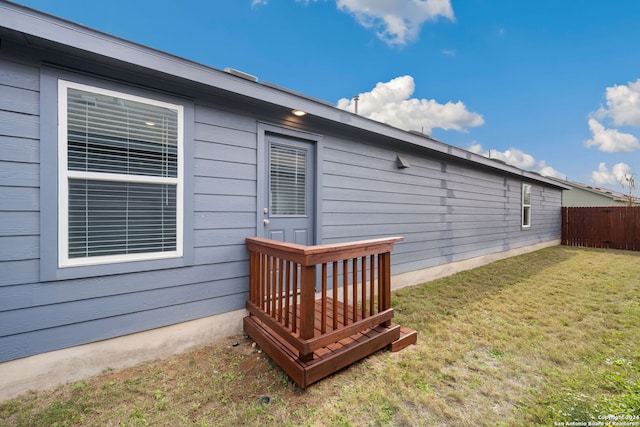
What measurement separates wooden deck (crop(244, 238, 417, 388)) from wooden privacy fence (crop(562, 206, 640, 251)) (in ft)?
39.0

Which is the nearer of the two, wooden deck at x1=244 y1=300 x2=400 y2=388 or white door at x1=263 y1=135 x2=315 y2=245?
wooden deck at x1=244 y1=300 x2=400 y2=388

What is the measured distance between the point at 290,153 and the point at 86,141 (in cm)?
190

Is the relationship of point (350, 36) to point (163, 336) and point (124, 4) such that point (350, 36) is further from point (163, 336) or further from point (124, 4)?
point (163, 336)

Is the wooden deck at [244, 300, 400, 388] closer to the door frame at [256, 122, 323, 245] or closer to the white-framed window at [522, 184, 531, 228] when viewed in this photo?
the door frame at [256, 122, 323, 245]

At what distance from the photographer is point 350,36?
758cm

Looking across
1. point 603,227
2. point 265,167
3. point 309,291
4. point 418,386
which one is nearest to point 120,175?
point 265,167

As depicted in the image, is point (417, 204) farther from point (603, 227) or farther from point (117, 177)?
point (603, 227)

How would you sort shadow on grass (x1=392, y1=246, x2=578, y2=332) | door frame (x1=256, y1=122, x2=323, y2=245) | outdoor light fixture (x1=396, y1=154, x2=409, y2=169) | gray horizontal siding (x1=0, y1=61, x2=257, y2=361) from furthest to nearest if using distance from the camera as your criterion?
outdoor light fixture (x1=396, y1=154, x2=409, y2=169), shadow on grass (x1=392, y1=246, x2=578, y2=332), door frame (x1=256, y1=122, x2=323, y2=245), gray horizontal siding (x1=0, y1=61, x2=257, y2=361)

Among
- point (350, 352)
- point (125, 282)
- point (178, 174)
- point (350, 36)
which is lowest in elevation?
point (350, 352)

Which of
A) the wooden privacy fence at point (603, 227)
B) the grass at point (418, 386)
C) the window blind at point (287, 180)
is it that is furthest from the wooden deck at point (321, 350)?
the wooden privacy fence at point (603, 227)

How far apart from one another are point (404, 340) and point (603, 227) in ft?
39.8

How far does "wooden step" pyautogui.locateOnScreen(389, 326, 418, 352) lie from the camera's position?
241cm

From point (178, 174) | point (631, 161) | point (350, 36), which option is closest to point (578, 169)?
point (631, 161)

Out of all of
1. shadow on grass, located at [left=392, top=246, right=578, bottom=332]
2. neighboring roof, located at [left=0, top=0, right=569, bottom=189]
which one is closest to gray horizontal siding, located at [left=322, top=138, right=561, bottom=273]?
shadow on grass, located at [left=392, top=246, right=578, bottom=332]
